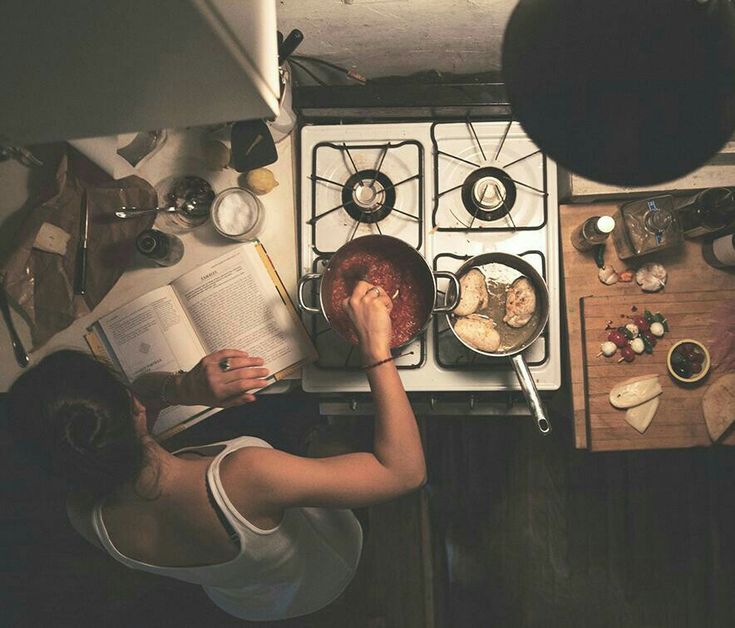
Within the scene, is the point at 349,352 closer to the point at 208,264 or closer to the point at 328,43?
the point at 208,264

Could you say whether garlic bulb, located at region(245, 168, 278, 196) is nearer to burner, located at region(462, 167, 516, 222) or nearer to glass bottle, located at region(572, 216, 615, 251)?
burner, located at region(462, 167, 516, 222)

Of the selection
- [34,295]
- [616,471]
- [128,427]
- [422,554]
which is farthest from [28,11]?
[616,471]

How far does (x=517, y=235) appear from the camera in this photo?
4.14ft

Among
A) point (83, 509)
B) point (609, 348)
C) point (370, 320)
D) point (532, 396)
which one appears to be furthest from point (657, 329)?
point (83, 509)

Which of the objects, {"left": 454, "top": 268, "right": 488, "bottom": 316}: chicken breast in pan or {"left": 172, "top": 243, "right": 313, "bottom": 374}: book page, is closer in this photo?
{"left": 454, "top": 268, "right": 488, "bottom": 316}: chicken breast in pan

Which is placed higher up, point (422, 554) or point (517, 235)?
point (517, 235)

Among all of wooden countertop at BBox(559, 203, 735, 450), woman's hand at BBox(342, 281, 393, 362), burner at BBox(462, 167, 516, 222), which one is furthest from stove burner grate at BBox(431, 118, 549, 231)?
woman's hand at BBox(342, 281, 393, 362)

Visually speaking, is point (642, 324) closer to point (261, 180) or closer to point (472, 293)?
point (472, 293)

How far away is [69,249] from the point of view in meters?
1.32

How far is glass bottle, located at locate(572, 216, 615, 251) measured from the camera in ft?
3.66

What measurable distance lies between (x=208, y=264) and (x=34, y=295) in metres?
0.48

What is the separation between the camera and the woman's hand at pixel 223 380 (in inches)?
48.3

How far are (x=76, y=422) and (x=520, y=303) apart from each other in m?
1.01

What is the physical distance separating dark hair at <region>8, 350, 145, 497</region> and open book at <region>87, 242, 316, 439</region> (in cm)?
28
